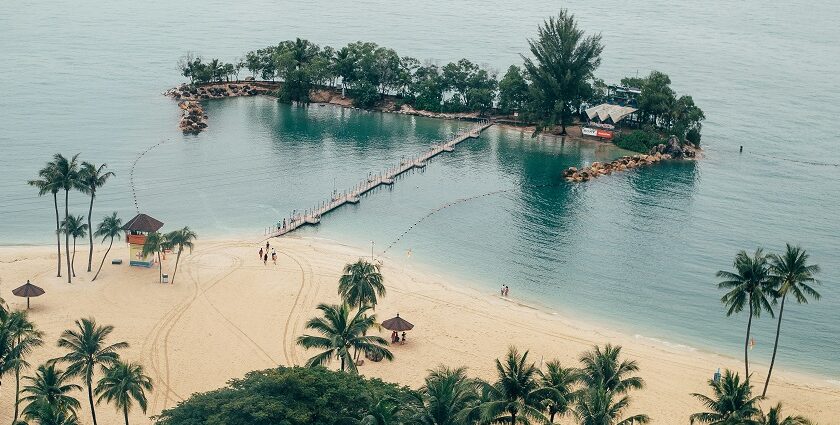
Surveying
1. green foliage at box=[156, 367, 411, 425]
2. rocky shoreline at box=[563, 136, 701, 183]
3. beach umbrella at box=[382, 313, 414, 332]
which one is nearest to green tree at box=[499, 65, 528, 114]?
rocky shoreline at box=[563, 136, 701, 183]

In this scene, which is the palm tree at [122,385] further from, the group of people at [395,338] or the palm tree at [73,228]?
the palm tree at [73,228]

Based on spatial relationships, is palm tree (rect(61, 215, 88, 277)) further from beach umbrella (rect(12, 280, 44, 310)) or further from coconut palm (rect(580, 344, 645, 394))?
coconut palm (rect(580, 344, 645, 394))

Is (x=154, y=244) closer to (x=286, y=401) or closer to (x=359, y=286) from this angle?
(x=359, y=286)

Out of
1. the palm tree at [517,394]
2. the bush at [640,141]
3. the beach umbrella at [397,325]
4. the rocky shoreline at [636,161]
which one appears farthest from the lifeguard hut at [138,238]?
the bush at [640,141]

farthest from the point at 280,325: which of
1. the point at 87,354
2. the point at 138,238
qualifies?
the point at 87,354

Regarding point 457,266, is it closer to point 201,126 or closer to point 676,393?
point 676,393
